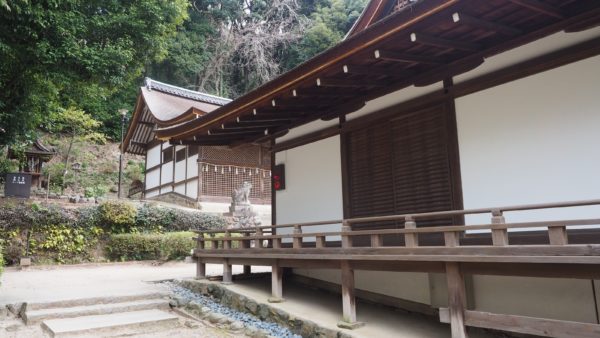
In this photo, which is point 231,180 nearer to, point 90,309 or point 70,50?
point 70,50

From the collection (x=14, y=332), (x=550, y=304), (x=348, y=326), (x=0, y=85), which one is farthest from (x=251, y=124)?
(x=0, y=85)

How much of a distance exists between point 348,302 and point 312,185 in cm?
281

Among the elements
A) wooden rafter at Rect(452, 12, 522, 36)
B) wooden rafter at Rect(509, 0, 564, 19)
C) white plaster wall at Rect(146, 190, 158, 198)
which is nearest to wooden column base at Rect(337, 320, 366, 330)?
wooden rafter at Rect(452, 12, 522, 36)

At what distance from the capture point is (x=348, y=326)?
537 cm

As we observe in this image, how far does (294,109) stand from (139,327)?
14.4 ft

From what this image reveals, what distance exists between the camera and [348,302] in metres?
5.53

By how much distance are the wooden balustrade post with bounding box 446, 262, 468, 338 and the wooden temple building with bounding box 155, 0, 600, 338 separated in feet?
0.03

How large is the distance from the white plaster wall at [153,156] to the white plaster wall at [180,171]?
2661 millimetres

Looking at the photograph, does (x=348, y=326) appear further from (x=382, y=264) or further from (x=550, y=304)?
(x=550, y=304)

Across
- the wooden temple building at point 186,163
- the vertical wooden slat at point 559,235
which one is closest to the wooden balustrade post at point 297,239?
the vertical wooden slat at point 559,235

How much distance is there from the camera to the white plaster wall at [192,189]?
1958 centimetres

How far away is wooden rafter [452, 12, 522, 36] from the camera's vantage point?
4321 mm

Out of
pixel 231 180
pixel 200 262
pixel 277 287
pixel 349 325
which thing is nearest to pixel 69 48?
pixel 200 262

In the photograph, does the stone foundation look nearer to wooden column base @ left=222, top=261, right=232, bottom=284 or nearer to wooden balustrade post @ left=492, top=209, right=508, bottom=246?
wooden column base @ left=222, top=261, right=232, bottom=284
